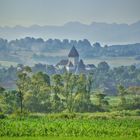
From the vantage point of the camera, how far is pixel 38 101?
27.2m

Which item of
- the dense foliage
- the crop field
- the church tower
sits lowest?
the crop field

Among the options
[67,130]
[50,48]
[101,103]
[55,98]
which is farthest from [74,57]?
[67,130]

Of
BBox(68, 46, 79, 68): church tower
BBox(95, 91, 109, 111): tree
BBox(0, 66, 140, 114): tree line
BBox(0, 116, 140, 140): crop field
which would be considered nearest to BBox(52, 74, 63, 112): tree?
BBox(0, 66, 140, 114): tree line

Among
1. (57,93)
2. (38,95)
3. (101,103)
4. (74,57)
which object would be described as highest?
(74,57)

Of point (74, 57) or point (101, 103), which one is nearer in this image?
point (101, 103)

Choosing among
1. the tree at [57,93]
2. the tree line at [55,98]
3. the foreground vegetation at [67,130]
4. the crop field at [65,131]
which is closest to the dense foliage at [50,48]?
the tree line at [55,98]

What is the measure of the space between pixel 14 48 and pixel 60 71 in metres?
17.0

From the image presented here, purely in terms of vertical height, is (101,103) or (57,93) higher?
(57,93)

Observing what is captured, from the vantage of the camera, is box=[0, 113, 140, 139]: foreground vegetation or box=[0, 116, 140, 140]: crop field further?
box=[0, 113, 140, 139]: foreground vegetation

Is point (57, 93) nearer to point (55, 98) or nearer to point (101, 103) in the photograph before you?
point (55, 98)

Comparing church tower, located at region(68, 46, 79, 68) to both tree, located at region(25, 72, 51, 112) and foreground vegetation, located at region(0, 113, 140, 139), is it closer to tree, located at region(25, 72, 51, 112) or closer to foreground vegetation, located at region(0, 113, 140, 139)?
tree, located at region(25, 72, 51, 112)

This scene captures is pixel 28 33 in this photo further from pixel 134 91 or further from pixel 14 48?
pixel 134 91

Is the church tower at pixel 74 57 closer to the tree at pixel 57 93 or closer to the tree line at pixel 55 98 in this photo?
the tree line at pixel 55 98

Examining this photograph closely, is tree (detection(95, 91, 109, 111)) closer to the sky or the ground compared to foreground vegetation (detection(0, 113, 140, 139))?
closer to the sky
